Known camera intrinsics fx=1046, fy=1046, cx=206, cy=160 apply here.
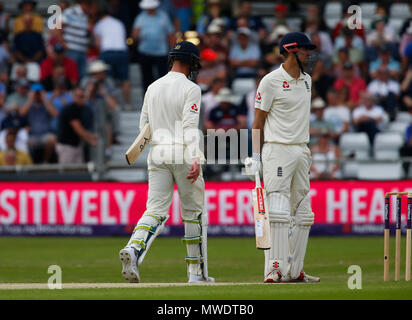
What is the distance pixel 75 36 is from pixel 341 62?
19.7 feet

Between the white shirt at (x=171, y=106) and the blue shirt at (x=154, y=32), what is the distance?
38.8 ft

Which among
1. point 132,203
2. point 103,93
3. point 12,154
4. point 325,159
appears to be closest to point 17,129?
point 12,154

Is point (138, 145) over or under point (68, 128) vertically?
under

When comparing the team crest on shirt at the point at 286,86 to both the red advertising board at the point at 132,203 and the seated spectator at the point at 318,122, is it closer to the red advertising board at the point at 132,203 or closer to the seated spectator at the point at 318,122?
the red advertising board at the point at 132,203

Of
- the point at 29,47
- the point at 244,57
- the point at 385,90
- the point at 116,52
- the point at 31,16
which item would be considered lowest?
the point at 385,90

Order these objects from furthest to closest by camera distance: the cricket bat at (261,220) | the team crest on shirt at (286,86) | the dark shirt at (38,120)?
the dark shirt at (38,120), the team crest on shirt at (286,86), the cricket bat at (261,220)

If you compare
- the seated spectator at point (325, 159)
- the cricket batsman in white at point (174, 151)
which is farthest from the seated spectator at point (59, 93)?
the cricket batsman in white at point (174, 151)

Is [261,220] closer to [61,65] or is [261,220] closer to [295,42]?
[295,42]

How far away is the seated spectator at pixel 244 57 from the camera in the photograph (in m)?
23.4

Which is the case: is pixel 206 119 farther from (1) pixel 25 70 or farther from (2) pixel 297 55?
(2) pixel 297 55

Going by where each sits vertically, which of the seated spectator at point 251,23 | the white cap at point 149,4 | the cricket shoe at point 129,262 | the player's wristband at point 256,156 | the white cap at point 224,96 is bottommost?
the cricket shoe at point 129,262

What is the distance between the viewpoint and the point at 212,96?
866 inches

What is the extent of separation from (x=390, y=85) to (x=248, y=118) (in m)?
3.55

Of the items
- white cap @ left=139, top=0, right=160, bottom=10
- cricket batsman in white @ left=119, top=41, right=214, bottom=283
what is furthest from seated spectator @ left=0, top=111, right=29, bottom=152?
cricket batsman in white @ left=119, top=41, right=214, bottom=283
